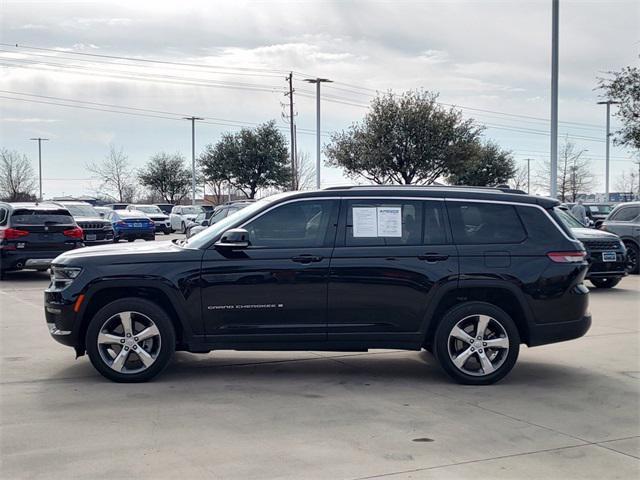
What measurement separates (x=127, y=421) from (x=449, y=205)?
3.57 metres

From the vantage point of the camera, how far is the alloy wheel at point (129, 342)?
23.5 feet

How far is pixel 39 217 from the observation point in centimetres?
1664

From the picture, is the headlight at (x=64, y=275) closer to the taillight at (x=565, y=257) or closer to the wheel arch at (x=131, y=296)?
the wheel arch at (x=131, y=296)

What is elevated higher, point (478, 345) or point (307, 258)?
point (307, 258)

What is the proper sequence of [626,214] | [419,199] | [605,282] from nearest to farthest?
[419,199], [605,282], [626,214]

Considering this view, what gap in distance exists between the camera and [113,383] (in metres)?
7.19

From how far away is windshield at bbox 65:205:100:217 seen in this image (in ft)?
74.8

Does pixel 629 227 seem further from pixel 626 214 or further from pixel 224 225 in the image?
pixel 224 225

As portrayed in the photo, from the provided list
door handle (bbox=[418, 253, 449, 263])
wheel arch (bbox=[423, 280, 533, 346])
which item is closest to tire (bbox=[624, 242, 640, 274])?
wheel arch (bbox=[423, 280, 533, 346])

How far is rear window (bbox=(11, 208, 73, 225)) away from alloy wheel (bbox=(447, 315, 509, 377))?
11837mm

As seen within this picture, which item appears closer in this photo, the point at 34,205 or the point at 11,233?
the point at 11,233

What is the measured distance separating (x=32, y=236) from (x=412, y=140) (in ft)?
69.0

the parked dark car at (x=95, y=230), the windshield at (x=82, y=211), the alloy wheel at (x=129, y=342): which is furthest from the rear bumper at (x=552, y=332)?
the windshield at (x=82, y=211)

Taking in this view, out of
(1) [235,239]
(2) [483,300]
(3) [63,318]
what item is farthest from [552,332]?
(3) [63,318]
